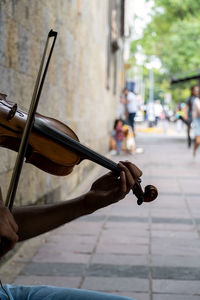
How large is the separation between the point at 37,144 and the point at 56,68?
427cm

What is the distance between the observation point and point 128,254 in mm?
4195

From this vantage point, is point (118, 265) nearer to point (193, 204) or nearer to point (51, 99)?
point (51, 99)

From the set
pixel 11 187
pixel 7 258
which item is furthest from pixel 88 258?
pixel 11 187

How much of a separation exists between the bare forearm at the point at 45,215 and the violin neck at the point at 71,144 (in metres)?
0.12

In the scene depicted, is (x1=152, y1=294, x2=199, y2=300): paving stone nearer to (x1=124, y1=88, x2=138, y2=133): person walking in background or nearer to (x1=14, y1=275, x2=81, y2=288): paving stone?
(x1=14, y1=275, x2=81, y2=288): paving stone

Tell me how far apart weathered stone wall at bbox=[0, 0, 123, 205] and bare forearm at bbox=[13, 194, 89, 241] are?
2.13 m

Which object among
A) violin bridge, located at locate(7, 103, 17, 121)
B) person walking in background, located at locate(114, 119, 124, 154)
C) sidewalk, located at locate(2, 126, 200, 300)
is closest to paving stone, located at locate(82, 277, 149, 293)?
sidewalk, located at locate(2, 126, 200, 300)

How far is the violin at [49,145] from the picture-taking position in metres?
1.56

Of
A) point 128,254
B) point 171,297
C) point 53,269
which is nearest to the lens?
point 171,297

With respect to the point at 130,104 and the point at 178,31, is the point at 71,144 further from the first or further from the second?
the point at 178,31

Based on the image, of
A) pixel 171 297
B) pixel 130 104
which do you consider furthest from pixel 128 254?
pixel 130 104

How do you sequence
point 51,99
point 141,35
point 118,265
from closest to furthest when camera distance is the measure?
1. point 118,265
2. point 51,99
3. point 141,35

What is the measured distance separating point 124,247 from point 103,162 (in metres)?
2.94

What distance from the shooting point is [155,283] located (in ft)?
11.4
